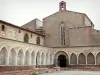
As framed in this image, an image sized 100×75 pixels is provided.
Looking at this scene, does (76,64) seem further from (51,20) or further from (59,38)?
(51,20)

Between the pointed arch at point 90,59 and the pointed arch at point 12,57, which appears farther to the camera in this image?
the pointed arch at point 90,59

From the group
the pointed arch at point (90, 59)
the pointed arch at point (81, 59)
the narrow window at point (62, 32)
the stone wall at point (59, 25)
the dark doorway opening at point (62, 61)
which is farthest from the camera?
the narrow window at point (62, 32)

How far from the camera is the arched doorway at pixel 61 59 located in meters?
44.1

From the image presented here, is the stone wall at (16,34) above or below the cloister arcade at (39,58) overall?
above

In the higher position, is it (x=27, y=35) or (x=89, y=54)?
(x=27, y=35)

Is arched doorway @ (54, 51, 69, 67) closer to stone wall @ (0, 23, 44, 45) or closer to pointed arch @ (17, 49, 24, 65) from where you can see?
stone wall @ (0, 23, 44, 45)

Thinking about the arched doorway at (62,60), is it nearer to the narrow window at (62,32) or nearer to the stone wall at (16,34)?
the narrow window at (62,32)

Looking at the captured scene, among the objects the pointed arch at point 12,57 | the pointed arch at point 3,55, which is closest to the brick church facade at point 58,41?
the pointed arch at point 12,57

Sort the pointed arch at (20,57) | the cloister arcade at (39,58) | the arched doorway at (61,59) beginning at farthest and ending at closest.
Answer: the arched doorway at (61,59), the pointed arch at (20,57), the cloister arcade at (39,58)

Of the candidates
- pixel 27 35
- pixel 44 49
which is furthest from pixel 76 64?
pixel 27 35

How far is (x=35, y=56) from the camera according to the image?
3812 cm

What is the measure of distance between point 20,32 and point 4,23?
580cm

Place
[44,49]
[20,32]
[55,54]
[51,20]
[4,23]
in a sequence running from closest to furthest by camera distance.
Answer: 1. [4,23]
2. [20,32]
3. [44,49]
4. [55,54]
5. [51,20]

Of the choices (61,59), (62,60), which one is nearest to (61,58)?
(61,59)
